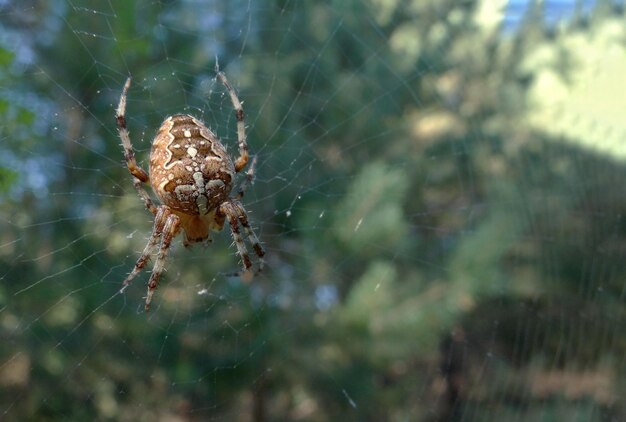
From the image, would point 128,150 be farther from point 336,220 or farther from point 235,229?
point 336,220

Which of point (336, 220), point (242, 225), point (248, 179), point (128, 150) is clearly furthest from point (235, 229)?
point (336, 220)

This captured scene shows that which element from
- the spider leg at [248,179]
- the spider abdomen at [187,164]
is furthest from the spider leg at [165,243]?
the spider leg at [248,179]

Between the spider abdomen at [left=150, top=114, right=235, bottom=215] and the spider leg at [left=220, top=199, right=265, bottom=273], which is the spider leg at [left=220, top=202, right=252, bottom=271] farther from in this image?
the spider abdomen at [left=150, top=114, right=235, bottom=215]

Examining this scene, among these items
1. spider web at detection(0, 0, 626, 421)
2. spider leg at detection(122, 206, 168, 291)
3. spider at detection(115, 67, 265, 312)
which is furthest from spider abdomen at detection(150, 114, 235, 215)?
spider web at detection(0, 0, 626, 421)

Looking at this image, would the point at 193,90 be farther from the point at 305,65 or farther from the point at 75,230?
the point at 305,65

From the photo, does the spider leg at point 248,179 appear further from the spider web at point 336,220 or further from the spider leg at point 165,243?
the spider web at point 336,220
